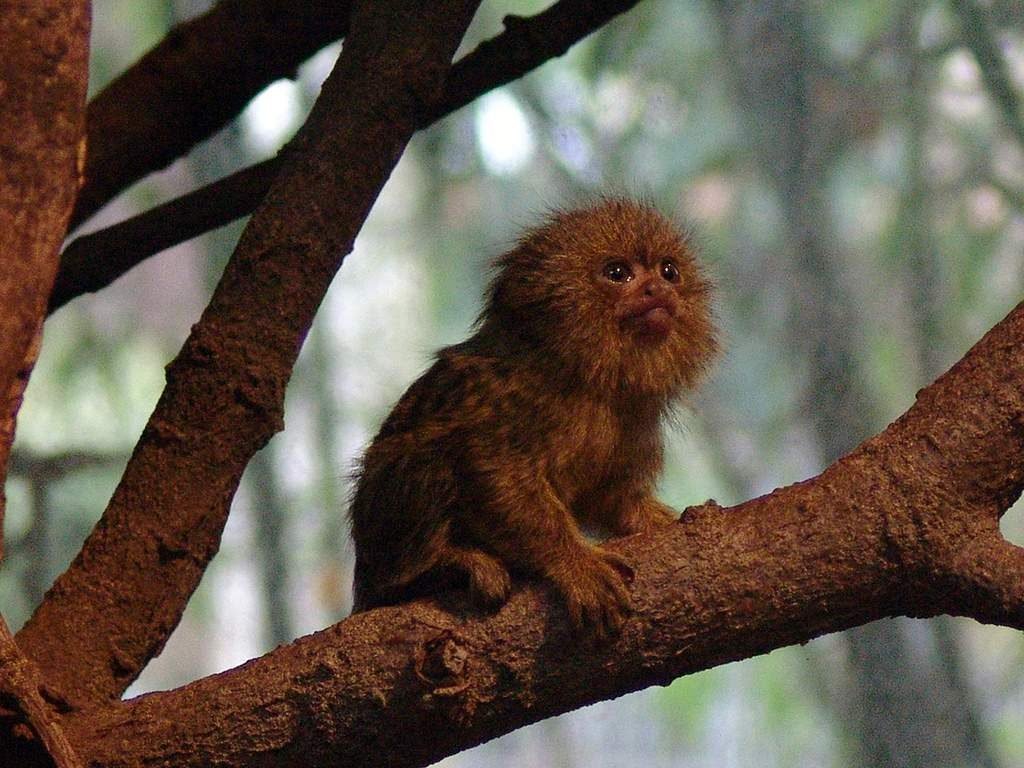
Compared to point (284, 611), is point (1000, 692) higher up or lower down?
lower down

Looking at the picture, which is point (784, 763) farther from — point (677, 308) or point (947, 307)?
point (677, 308)

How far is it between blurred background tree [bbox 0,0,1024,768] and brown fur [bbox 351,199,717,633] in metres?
0.97

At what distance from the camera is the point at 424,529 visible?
8.50 feet

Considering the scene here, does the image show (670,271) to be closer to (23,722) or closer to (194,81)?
(194,81)

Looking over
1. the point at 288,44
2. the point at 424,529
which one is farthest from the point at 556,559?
the point at 288,44

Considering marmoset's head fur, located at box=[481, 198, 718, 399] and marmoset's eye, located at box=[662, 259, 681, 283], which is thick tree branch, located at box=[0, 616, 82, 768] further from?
marmoset's eye, located at box=[662, 259, 681, 283]

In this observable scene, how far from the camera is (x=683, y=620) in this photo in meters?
2.18

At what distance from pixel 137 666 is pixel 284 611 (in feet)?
8.87

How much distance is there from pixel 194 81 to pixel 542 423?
169 centimetres

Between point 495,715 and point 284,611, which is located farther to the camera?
point 284,611

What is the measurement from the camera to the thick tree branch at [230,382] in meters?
2.59

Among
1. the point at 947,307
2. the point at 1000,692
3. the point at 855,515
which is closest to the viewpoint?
the point at 855,515

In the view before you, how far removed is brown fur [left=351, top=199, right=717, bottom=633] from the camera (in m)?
2.55

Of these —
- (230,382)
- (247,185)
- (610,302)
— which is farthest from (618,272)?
(247,185)
